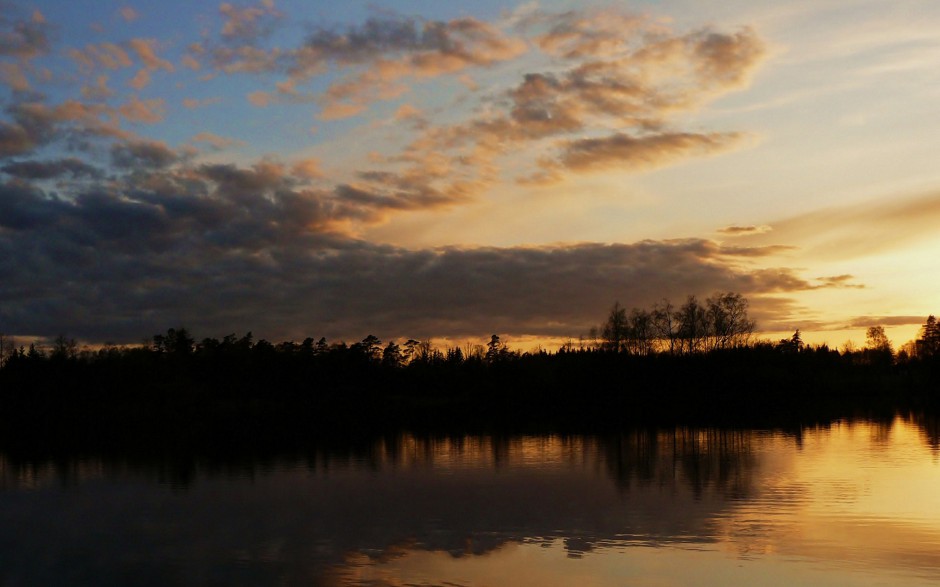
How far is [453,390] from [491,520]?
8940 cm

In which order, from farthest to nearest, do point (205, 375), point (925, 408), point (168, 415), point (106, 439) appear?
point (205, 375) < point (168, 415) < point (925, 408) < point (106, 439)

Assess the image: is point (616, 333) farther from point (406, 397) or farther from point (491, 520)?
point (491, 520)

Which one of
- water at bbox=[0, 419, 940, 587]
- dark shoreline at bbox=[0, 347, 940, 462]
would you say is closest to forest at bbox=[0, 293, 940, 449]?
dark shoreline at bbox=[0, 347, 940, 462]

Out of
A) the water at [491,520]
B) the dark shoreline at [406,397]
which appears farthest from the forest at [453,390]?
the water at [491,520]

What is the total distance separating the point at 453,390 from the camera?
111000mm

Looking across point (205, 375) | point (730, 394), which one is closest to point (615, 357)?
point (730, 394)

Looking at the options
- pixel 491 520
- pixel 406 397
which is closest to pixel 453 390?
pixel 406 397

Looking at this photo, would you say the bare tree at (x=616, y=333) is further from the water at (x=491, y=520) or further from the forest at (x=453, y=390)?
the water at (x=491, y=520)

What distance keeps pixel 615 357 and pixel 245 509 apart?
265 feet

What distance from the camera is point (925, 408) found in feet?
243

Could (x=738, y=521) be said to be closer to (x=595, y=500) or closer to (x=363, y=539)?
(x=595, y=500)

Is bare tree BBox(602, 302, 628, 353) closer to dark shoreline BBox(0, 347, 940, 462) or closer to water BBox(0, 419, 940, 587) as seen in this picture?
dark shoreline BBox(0, 347, 940, 462)

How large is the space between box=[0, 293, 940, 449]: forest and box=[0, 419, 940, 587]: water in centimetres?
2002

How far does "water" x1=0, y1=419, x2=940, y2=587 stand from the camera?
16.6m
